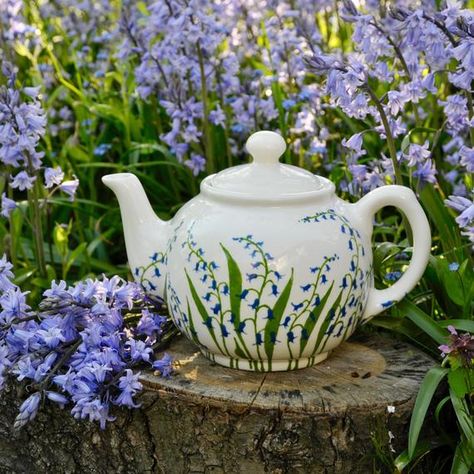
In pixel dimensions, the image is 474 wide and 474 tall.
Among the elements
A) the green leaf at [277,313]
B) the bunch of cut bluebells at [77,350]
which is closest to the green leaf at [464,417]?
the green leaf at [277,313]

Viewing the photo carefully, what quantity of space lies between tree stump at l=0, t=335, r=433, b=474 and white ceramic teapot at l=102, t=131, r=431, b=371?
0.09 m

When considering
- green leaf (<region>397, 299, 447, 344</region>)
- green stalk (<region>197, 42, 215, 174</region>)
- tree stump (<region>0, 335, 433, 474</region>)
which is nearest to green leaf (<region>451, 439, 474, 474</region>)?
tree stump (<region>0, 335, 433, 474</region>)

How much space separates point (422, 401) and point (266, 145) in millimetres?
709

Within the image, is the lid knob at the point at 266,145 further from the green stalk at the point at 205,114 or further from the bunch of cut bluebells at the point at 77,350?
the green stalk at the point at 205,114

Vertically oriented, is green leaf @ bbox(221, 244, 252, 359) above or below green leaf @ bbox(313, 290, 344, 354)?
above

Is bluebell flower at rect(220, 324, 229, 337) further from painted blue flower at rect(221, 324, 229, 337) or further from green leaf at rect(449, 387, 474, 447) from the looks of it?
green leaf at rect(449, 387, 474, 447)

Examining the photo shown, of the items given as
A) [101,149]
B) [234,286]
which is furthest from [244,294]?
[101,149]

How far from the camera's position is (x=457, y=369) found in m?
2.27

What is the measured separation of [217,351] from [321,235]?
39 centimetres

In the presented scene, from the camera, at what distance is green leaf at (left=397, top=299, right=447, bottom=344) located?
7.93ft

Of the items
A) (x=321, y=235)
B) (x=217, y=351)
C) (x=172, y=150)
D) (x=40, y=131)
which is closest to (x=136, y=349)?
(x=217, y=351)

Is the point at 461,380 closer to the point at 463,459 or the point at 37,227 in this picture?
the point at 463,459

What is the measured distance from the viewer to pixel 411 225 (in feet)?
7.73

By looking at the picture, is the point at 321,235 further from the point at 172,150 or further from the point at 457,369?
the point at 172,150
